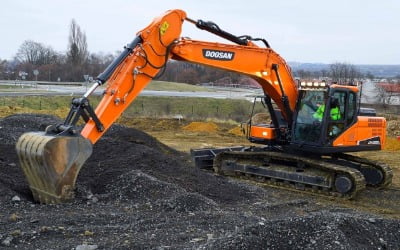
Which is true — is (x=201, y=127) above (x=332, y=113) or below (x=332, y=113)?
below

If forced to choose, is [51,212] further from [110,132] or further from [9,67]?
[9,67]

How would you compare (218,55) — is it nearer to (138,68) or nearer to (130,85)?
(138,68)

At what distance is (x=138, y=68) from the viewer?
29.3ft

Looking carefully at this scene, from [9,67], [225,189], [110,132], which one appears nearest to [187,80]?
[9,67]

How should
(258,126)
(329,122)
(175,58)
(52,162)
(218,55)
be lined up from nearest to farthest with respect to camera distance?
(52,162) → (175,58) → (218,55) → (329,122) → (258,126)

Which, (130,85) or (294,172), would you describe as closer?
(130,85)

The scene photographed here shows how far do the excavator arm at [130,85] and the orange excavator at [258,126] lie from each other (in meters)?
A: 0.02

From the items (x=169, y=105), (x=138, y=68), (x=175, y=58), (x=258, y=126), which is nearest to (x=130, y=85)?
(x=138, y=68)

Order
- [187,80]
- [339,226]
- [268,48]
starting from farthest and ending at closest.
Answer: [187,80] → [268,48] → [339,226]

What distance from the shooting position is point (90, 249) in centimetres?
564

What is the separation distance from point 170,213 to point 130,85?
250cm

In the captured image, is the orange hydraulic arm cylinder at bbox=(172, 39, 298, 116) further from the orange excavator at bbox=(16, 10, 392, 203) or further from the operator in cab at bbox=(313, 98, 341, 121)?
the operator in cab at bbox=(313, 98, 341, 121)

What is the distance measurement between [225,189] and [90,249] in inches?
171

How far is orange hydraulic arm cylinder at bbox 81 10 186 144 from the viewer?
845cm
